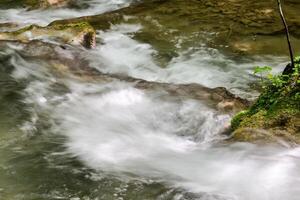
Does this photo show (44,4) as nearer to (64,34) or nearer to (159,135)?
(64,34)

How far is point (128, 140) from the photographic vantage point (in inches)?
237

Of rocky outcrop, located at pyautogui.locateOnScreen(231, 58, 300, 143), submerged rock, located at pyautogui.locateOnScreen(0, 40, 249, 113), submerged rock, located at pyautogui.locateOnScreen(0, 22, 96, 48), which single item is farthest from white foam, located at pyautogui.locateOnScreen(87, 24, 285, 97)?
rocky outcrop, located at pyautogui.locateOnScreen(231, 58, 300, 143)

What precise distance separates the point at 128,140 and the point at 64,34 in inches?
154

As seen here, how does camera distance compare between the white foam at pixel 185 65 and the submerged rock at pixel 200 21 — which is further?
the submerged rock at pixel 200 21

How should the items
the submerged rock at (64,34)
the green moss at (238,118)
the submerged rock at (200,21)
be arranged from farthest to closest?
the submerged rock at (200,21)
the submerged rock at (64,34)
the green moss at (238,118)

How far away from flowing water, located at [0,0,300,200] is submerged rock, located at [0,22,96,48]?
448mm

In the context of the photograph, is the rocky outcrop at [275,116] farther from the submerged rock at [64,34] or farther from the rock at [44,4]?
the rock at [44,4]

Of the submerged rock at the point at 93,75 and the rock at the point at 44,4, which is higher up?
the rock at the point at 44,4

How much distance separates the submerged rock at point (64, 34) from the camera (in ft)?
29.9

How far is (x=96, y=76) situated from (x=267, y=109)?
10.1ft

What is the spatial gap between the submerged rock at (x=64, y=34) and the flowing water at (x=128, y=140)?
0.45 m

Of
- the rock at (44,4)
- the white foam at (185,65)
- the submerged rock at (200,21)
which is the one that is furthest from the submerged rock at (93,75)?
the rock at (44,4)

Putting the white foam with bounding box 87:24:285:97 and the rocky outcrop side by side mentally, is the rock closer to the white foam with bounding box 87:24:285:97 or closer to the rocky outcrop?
the white foam with bounding box 87:24:285:97

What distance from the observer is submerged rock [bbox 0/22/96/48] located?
9109 mm
